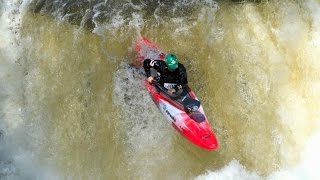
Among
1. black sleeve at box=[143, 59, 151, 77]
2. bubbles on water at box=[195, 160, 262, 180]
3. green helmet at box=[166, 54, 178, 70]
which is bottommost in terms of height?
bubbles on water at box=[195, 160, 262, 180]

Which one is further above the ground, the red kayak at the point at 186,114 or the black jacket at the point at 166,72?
the black jacket at the point at 166,72

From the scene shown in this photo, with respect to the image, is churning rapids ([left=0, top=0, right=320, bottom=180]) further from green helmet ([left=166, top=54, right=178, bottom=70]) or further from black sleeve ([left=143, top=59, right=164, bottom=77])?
green helmet ([left=166, top=54, right=178, bottom=70])

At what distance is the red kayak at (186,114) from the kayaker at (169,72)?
94mm

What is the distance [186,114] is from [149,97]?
82 cm

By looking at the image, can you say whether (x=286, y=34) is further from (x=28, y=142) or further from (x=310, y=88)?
(x=28, y=142)

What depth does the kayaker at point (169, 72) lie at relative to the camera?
307 inches

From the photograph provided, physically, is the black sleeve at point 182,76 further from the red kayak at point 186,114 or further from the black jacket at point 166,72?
the red kayak at point 186,114

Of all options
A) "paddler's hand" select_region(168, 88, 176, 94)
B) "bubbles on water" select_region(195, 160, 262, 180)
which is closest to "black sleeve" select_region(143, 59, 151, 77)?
"paddler's hand" select_region(168, 88, 176, 94)

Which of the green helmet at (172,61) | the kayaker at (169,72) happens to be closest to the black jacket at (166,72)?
the kayaker at (169,72)

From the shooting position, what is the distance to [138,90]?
8.33 m

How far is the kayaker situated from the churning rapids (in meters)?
0.36

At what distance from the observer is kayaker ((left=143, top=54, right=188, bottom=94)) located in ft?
25.6

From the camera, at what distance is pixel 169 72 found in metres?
7.99

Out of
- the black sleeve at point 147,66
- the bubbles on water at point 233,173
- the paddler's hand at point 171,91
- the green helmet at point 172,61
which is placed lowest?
the bubbles on water at point 233,173
